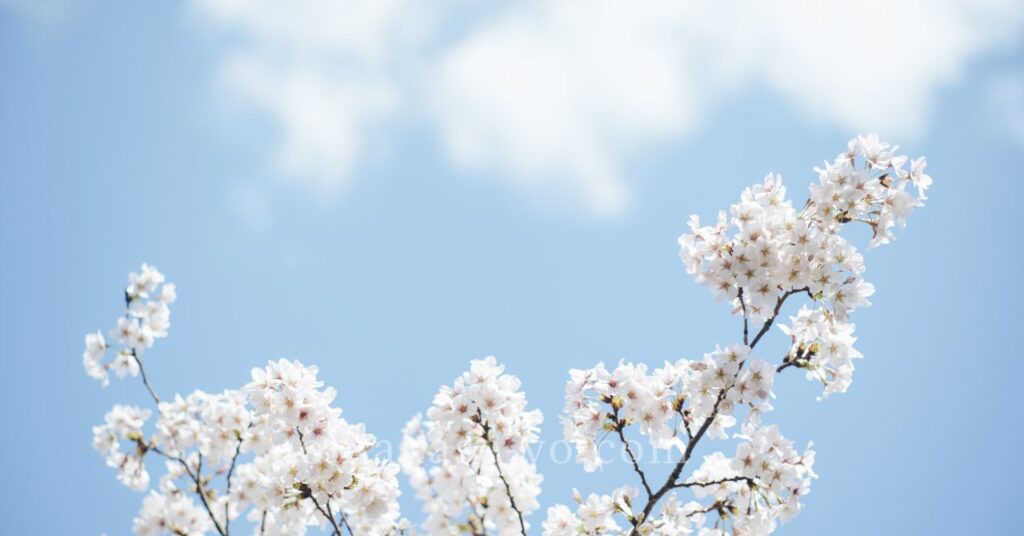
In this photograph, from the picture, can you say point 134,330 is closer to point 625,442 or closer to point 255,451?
point 255,451

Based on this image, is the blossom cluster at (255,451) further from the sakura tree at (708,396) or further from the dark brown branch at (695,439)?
the dark brown branch at (695,439)

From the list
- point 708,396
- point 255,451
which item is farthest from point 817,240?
point 255,451

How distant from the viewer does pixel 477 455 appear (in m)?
6.53

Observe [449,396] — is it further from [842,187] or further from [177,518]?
[177,518]

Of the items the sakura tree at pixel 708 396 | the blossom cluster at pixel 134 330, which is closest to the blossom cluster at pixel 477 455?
the sakura tree at pixel 708 396

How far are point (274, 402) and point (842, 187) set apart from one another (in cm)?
444

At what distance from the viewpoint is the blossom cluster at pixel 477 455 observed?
484 cm

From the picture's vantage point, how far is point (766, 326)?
476cm

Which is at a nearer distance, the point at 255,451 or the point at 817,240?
the point at 817,240

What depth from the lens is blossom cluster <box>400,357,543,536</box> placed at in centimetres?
484

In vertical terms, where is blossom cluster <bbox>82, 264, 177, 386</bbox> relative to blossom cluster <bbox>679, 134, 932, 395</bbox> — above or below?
above

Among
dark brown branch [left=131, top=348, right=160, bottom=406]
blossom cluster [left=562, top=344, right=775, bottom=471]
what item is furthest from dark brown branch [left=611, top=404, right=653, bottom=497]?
dark brown branch [left=131, top=348, right=160, bottom=406]

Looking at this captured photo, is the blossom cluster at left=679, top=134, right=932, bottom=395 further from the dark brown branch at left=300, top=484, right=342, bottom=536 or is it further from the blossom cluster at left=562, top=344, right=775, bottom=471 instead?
the dark brown branch at left=300, top=484, right=342, bottom=536

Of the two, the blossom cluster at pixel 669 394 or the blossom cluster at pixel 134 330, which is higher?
the blossom cluster at pixel 134 330
